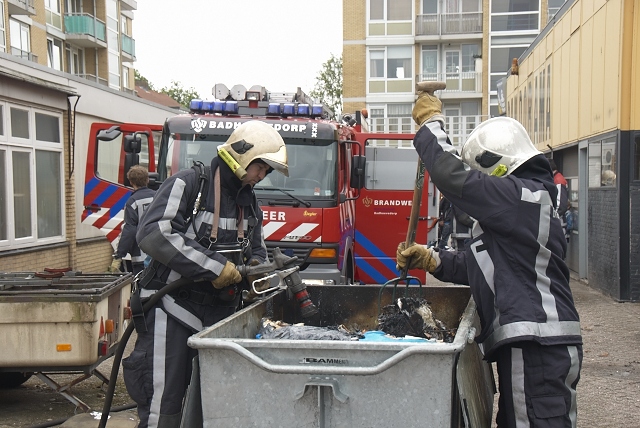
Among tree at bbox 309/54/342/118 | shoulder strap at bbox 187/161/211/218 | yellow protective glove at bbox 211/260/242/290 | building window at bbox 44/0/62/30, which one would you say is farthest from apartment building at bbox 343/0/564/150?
yellow protective glove at bbox 211/260/242/290

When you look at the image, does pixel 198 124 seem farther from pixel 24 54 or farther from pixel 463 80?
pixel 463 80

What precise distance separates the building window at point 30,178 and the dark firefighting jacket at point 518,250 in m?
9.44

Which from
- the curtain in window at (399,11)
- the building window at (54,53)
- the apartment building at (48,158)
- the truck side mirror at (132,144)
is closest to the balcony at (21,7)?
the building window at (54,53)

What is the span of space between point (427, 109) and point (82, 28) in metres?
30.4

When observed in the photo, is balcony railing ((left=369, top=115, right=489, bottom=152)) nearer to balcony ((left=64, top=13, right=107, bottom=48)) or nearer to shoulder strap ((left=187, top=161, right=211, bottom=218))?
balcony ((left=64, top=13, right=107, bottom=48))

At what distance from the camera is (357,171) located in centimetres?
880

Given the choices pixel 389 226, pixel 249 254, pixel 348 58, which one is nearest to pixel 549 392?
pixel 249 254

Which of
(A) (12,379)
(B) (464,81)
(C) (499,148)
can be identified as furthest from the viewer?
(B) (464,81)

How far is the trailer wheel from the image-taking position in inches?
260

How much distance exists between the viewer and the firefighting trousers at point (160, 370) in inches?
156

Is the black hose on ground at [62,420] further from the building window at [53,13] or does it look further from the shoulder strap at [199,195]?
the building window at [53,13]

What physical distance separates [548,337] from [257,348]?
1296 millimetres

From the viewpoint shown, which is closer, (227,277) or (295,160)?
(227,277)

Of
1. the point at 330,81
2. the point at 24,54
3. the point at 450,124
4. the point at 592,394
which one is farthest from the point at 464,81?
the point at 592,394
